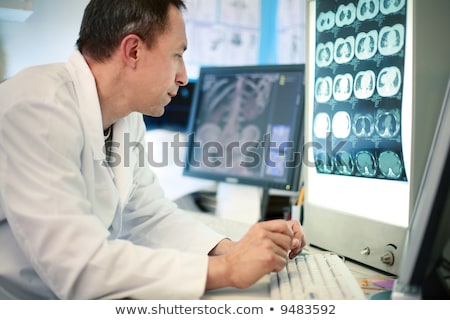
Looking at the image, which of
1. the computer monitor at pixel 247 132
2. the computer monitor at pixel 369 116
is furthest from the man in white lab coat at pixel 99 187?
the computer monitor at pixel 247 132

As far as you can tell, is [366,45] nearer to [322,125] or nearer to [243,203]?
[322,125]

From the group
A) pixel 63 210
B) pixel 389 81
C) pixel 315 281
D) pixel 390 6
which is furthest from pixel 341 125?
pixel 63 210

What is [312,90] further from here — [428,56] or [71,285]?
[71,285]

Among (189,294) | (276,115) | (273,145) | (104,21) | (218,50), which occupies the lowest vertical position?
(189,294)

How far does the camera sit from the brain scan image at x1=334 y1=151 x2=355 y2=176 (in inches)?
45.9

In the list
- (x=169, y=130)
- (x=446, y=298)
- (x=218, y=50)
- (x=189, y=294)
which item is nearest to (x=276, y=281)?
(x=189, y=294)

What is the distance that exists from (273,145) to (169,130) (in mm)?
643

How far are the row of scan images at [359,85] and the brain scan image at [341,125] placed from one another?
0.04m

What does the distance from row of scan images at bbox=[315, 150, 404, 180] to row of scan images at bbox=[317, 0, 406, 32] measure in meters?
0.31

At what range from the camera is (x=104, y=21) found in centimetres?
103

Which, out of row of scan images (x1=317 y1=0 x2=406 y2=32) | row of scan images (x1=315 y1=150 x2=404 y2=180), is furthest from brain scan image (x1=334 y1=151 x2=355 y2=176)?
row of scan images (x1=317 y1=0 x2=406 y2=32)

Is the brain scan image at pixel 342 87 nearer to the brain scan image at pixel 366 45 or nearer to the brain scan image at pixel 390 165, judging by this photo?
the brain scan image at pixel 366 45

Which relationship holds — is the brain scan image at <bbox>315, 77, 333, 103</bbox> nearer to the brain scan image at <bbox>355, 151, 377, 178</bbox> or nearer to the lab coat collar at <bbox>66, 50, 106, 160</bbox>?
the brain scan image at <bbox>355, 151, 377, 178</bbox>

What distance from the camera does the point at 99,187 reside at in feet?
3.23
